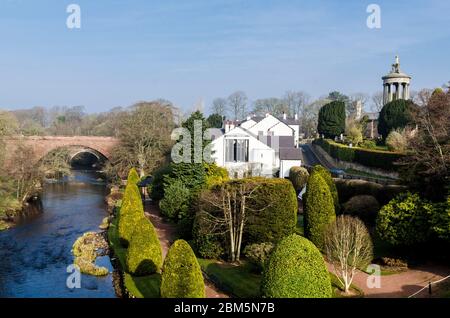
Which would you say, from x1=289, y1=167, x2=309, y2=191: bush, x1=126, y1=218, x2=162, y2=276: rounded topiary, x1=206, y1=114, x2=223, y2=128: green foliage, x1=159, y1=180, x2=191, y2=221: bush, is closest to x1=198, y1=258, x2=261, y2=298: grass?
x1=126, y1=218, x2=162, y2=276: rounded topiary

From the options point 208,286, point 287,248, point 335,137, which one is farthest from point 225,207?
point 335,137

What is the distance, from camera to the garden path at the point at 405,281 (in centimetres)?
1834

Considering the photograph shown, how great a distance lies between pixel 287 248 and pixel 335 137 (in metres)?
61.6

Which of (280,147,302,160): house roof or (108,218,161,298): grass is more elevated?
(280,147,302,160): house roof

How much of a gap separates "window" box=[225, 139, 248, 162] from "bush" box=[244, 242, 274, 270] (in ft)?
86.9

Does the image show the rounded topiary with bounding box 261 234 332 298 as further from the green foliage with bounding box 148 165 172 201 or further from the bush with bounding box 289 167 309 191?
the bush with bounding box 289 167 309 191

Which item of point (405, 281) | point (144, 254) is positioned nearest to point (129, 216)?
point (144, 254)

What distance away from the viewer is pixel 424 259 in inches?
882

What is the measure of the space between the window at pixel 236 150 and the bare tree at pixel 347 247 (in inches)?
1106

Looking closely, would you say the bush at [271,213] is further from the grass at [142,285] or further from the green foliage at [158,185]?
the green foliage at [158,185]

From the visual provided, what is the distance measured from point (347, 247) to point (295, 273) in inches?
206

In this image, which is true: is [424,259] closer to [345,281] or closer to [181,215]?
[345,281]

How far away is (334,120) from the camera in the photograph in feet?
239

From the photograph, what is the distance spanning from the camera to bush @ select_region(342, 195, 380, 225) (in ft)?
91.3
